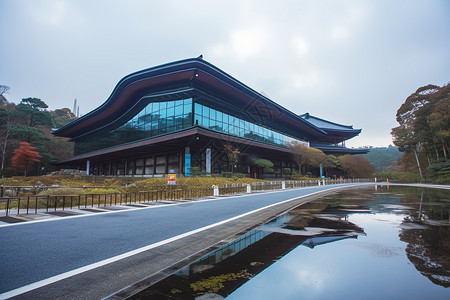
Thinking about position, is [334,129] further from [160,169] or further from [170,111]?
[160,169]

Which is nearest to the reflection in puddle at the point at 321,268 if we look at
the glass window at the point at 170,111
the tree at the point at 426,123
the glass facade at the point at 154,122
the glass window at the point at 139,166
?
the glass facade at the point at 154,122

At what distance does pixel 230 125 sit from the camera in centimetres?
3556

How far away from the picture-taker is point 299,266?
389 cm

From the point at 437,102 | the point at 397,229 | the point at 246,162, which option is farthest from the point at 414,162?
the point at 397,229

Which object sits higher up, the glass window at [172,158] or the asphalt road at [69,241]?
the glass window at [172,158]

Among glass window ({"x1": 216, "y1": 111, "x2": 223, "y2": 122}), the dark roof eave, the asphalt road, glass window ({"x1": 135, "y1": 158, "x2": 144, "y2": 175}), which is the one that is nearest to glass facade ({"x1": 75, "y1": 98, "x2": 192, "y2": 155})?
glass window ({"x1": 135, "y1": 158, "x2": 144, "y2": 175})

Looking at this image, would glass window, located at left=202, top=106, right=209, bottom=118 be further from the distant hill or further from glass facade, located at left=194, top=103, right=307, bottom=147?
the distant hill

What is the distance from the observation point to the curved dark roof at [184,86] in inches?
1093

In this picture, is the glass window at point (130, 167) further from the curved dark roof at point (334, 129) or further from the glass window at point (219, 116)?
the curved dark roof at point (334, 129)

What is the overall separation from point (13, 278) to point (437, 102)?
51584mm

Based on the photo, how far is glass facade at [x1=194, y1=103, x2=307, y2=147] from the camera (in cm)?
3111

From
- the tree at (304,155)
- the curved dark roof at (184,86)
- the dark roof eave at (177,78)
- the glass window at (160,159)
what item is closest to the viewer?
the dark roof eave at (177,78)

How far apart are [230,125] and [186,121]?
26.0 ft

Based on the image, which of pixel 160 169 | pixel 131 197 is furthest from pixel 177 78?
pixel 131 197
